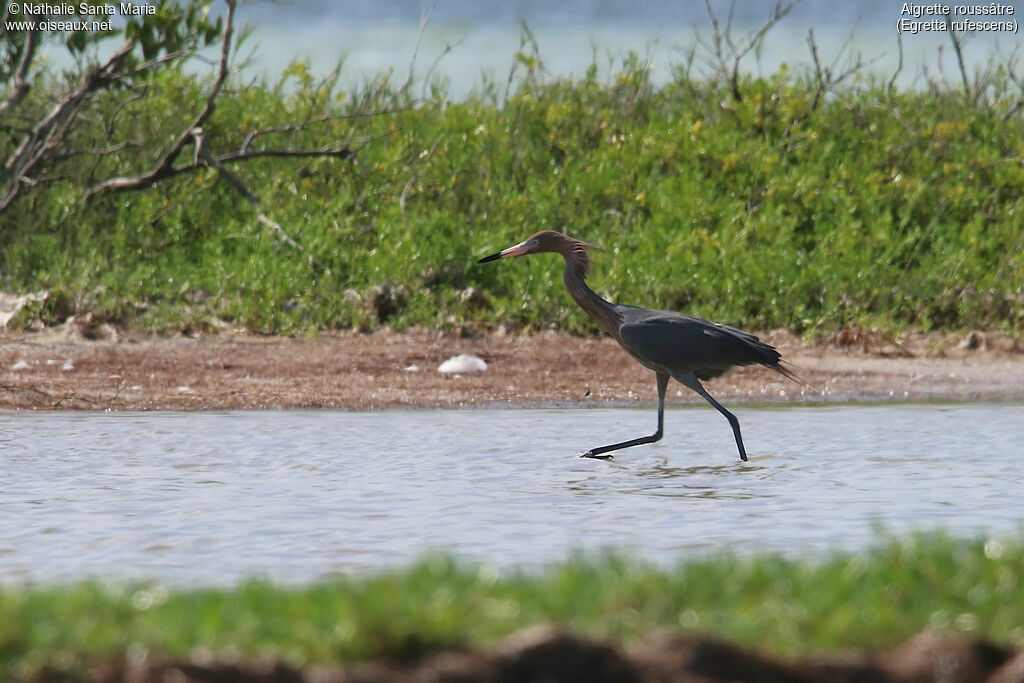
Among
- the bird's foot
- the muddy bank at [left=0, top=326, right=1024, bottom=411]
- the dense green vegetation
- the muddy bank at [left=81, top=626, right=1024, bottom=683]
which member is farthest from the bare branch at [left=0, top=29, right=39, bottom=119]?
the muddy bank at [left=81, top=626, right=1024, bottom=683]

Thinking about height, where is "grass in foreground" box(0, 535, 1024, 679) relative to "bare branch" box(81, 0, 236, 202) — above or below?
below

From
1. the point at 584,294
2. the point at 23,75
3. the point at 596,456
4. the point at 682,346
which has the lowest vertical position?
the point at 596,456

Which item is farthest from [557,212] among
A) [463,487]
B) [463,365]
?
[463,487]

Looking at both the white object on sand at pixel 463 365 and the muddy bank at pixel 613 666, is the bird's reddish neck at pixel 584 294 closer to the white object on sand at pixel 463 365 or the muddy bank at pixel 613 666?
the white object on sand at pixel 463 365

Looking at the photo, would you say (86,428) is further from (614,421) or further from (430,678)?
(430,678)

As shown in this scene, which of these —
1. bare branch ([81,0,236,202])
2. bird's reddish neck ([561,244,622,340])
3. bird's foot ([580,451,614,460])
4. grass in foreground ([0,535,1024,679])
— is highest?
bare branch ([81,0,236,202])

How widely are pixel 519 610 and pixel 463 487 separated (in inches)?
122

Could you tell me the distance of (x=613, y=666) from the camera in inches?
112

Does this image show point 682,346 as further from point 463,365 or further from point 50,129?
point 50,129

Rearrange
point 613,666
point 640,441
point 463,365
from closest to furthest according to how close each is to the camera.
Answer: point 613,666 → point 640,441 → point 463,365

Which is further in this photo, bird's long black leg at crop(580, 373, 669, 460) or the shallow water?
bird's long black leg at crop(580, 373, 669, 460)

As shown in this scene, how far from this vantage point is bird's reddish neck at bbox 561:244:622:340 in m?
8.00

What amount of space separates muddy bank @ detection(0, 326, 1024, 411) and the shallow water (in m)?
0.52

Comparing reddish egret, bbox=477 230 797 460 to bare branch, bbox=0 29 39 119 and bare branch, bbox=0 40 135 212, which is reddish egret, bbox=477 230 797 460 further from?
bare branch, bbox=0 29 39 119
